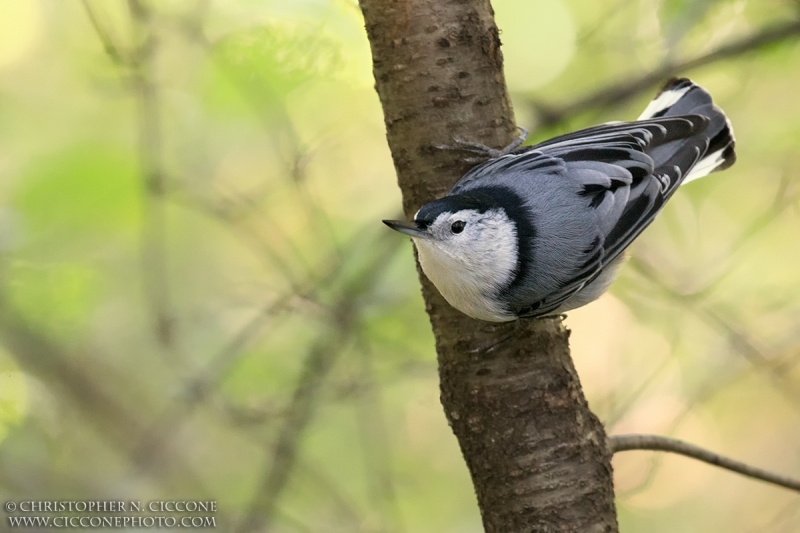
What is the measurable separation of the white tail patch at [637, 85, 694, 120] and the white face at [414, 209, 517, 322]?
572 millimetres

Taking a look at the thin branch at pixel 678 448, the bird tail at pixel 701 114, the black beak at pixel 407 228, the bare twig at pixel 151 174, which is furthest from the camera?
the bare twig at pixel 151 174

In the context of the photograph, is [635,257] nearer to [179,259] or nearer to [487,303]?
[487,303]

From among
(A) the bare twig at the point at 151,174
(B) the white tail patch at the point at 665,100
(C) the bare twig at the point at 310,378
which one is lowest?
(C) the bare twig at the point at 310,378

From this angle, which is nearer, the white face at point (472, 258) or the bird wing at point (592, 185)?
the white face at point (472, 258)

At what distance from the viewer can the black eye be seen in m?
1.43

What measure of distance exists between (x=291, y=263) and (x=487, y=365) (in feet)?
4.03

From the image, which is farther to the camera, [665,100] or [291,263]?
[291,263]

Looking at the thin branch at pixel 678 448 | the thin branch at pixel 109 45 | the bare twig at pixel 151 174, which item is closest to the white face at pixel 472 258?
the thin branch at pixel 678 448

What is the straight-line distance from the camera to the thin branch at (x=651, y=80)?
1877 mm

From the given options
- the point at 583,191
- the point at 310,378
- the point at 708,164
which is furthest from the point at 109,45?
the point at 708,164

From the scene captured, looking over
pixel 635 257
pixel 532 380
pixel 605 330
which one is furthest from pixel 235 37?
pixel 605 330

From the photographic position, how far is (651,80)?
2.02m

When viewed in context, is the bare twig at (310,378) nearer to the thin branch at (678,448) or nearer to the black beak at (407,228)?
the black beak at (407,228)

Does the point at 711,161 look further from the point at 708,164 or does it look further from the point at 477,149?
the point at 477,149
